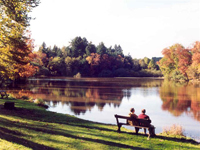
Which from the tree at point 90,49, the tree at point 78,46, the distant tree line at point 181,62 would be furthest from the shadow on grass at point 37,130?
the tree at point 78,46

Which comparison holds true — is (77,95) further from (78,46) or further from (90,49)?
(78,46)

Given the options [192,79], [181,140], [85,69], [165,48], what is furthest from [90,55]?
[181,140]

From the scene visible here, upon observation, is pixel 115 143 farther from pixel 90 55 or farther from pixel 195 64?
pixel 90 55

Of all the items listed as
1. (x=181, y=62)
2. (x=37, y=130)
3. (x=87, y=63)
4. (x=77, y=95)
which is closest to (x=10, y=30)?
(x=37, y=130)

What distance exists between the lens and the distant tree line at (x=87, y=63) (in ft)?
311

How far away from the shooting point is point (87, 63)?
3917 inches

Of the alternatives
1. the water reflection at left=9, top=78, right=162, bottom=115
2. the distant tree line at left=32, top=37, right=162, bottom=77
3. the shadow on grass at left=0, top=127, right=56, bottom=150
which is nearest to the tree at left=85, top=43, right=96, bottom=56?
the distant tree line at left=32, top=37, right=162, bottom=77

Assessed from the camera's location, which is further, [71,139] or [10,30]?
[10,30]

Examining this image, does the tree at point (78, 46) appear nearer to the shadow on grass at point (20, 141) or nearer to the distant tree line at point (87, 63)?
the distant tree line at point (87, 63)

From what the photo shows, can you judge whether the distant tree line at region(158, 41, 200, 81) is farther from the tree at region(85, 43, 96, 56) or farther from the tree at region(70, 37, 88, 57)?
the tree at region(70, 37, 88, 57)

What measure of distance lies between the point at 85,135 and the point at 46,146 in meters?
2.12

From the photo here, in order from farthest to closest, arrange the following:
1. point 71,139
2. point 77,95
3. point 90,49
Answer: point 90,49 < point 77,95 < point 71,139

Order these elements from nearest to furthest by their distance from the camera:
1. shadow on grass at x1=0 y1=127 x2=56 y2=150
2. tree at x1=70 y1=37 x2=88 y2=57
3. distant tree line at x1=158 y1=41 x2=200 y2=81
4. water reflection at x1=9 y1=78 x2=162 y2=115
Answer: shadow on grass at x1=0 y1=127 x2=56 y2=150 → water reflection at x1=9 y1=78 x2=162 y2=115 → distant tree line at x1=158 y1=41 x2=200 y2=81 → tree at x1=70 y1=37 x2=88 y2=57

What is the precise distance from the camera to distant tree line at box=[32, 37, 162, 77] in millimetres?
94875
